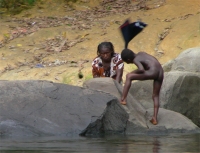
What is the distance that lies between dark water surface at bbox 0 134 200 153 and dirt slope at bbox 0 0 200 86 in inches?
267

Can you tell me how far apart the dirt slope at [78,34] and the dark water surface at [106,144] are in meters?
6.78

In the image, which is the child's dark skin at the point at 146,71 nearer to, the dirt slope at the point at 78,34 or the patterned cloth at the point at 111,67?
the patterned cloth at the point at 111,67

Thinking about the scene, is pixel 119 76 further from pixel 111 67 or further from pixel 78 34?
pixel 78 34

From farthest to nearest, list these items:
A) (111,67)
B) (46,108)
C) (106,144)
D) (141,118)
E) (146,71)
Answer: (111,67) → (146,71) → (141,118) → (46,108) → (106,144)

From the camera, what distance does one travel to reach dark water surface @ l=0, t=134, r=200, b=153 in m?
7.41

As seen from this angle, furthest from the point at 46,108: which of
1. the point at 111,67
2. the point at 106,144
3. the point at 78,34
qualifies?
the point at 78,34

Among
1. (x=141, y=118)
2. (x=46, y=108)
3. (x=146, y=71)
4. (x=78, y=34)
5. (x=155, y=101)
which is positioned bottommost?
(x=78, y=34)

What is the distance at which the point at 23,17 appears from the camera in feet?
66.3

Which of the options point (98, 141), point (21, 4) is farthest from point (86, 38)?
point (98, 141)

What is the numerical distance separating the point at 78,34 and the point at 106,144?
10792 millimetres

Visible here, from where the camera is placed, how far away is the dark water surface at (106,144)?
7406 millimetres

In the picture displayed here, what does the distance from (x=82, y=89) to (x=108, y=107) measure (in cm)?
51

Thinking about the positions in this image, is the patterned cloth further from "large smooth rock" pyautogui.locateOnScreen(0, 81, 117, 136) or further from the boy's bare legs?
"large smooth rock" pyautogui.locateOnScreen(0, 81, 117, 136)

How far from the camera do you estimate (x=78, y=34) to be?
18734mm
